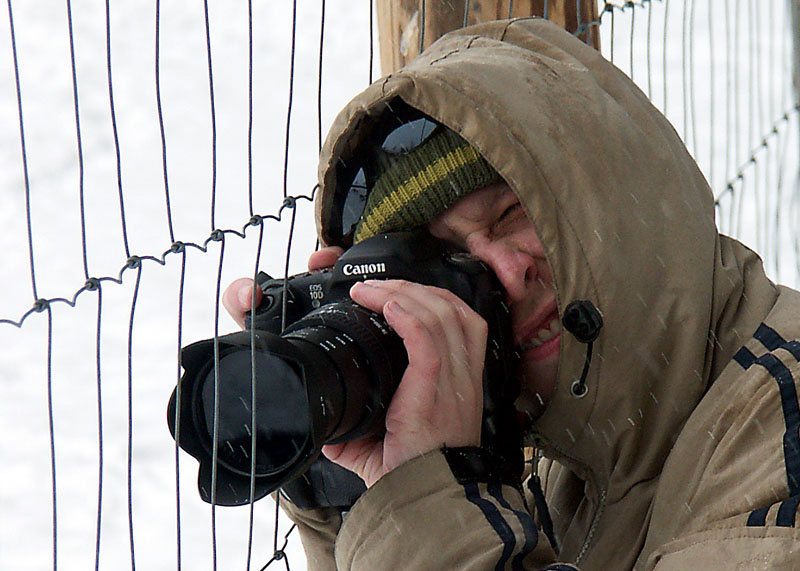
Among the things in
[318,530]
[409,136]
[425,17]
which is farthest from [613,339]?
[425,17]

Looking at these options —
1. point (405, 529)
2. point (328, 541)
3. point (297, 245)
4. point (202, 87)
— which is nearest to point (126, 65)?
point (202, 87)

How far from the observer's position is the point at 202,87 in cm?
320

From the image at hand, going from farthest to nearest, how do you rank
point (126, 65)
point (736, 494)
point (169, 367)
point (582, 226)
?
point (126, 65) → point (169, 367) → point (582, 226) → point (736, 494)

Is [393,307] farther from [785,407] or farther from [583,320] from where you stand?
[785,407]

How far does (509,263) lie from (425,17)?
46 cm

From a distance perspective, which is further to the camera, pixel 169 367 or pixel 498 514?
pixel 169 367

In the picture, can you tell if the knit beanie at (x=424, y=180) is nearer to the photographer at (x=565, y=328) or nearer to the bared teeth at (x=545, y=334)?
the photographer at (x=565, y=328)

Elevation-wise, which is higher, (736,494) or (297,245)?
(736,494)

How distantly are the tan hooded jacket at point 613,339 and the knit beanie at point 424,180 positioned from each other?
Result: 5 centimetres

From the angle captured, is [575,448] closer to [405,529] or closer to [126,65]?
[405,529]

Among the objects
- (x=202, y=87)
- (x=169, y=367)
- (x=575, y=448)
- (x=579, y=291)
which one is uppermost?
(x=579, y=291)

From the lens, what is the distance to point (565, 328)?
3.65ft

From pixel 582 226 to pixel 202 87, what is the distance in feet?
7.46

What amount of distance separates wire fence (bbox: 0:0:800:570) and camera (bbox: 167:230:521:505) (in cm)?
116
